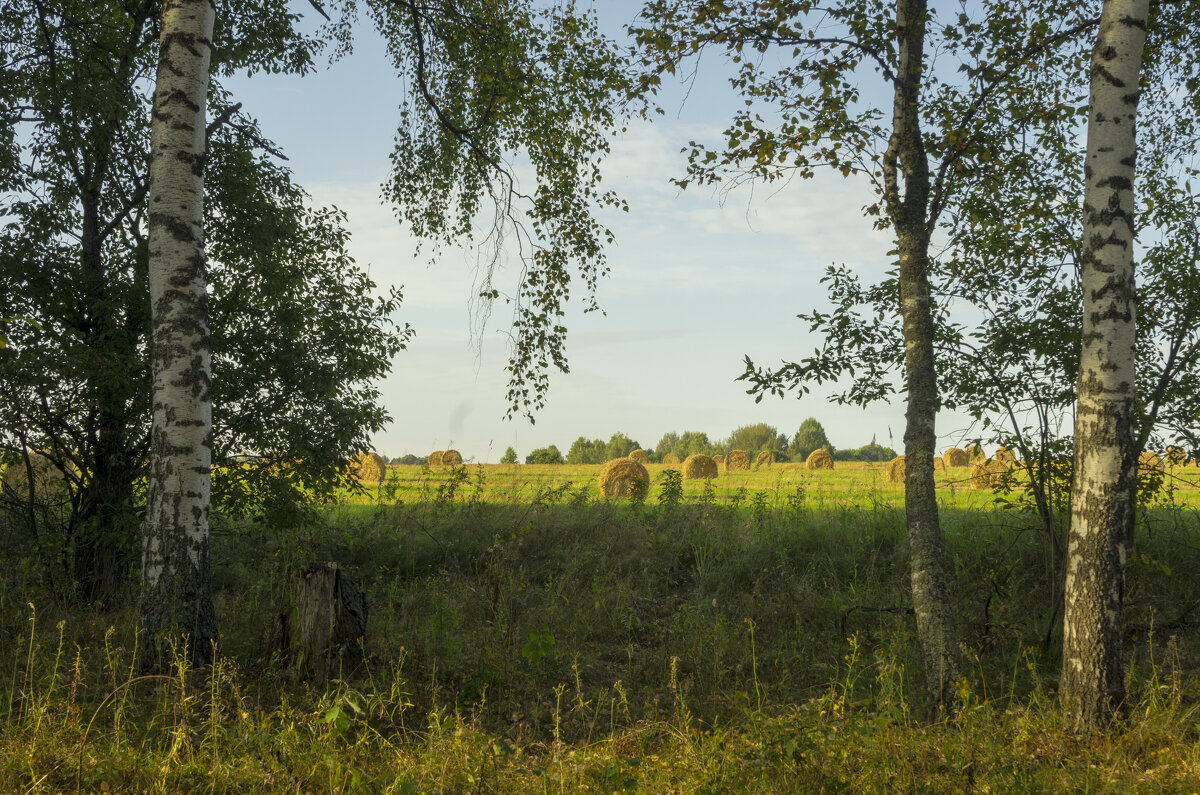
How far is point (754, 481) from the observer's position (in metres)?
24.5

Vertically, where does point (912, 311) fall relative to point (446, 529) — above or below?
above

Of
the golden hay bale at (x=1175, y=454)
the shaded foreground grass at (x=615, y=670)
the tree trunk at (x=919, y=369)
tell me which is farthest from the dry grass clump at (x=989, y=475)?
the tree trunk at (x=919, y=369)

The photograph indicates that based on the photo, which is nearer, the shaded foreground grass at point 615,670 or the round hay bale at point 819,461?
the shaded foreground grass at point 615,670

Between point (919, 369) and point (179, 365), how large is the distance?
20.5 feet

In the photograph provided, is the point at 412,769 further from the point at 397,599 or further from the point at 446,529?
the point at 446,529

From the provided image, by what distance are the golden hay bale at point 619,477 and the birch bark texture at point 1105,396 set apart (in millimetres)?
16005

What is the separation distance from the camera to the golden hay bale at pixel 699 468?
28.0 metres

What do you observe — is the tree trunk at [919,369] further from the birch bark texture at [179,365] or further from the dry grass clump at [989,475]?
the birch bark texture at [179,365]

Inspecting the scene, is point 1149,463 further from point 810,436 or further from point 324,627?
point 810,436

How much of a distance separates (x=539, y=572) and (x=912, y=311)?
6335mm

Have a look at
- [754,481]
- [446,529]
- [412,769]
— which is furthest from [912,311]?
[754,481]

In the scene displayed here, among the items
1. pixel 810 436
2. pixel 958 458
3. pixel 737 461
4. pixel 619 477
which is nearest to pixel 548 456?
pixel 619 477

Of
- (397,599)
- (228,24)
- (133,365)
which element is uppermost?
(228,24)

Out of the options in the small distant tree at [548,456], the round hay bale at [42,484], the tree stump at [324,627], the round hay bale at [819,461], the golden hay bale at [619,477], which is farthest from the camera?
the round hay bale at [819,461]
